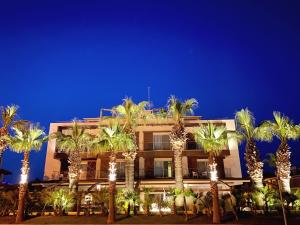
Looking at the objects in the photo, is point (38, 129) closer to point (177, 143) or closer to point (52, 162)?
point (177, 143)

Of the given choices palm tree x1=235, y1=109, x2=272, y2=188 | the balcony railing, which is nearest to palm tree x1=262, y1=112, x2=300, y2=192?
palm tree x1=235, y1=109, x2=272, y2=188

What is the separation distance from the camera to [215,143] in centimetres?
2308

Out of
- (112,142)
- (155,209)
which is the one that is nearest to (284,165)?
(155,209)

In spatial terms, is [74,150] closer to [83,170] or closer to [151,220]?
[151,220]

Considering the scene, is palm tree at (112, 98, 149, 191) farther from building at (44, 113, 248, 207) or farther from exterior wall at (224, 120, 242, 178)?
exterior wall at (224, 120, 242, 178)

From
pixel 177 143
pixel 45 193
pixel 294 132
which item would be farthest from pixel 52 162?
pixel 294 132

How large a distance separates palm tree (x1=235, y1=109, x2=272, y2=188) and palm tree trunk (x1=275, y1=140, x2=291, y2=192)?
1.32 meters

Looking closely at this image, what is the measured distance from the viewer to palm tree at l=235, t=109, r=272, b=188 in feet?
87.9

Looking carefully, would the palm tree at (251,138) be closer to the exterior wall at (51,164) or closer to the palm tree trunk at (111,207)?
the palm tree trunk at (111,207)

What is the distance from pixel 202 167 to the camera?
1569 inches

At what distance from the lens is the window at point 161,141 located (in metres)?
41.1

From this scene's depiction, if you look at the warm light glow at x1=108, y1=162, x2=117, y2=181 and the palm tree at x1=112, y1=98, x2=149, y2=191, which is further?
the palm tree at x1=112, y1=98, x2=149, y2=191

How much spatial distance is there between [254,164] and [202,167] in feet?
43.5

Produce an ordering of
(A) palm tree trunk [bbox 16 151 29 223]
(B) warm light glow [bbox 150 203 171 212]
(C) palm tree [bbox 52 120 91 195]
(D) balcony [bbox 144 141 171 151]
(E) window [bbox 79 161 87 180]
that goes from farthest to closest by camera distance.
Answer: (D) balcony [bbox 144 141 171 151], (E) window [bbox 79 161 87 180], (C) palm tree [bbox 52 120 91 195], (B) warm light glow [bbox 150 203 171 212], (A) palm tree trunk [bbox 16 151 29 223]
